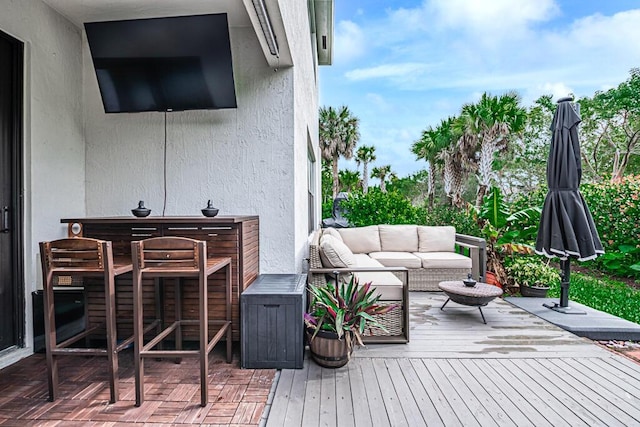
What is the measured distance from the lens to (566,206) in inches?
168

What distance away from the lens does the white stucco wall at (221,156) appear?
11.8ft

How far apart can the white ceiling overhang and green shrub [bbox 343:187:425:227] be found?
19.7 ft

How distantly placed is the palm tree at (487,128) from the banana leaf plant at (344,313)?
35.2 feet

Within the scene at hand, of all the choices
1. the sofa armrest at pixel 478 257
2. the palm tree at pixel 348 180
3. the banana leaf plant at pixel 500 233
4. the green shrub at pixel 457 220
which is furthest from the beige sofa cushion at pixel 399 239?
the palm tree at pixel 348 180

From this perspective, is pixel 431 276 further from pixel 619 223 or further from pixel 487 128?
pixel 487 128

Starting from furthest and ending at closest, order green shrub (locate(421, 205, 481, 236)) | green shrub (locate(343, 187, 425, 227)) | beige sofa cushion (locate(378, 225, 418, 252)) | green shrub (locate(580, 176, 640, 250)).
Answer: green shrub (locate(343, 187, 425, 227))
green shrub (locate(421, 205, 481, 236))
green shrub (locate(580, 176, 640, 250))
beige sofa cushion (locate(378, 225, 418, 252))

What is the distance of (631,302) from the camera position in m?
5.22

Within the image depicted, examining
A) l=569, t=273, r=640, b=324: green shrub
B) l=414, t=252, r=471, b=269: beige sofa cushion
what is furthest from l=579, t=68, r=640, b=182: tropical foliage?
l=414, t=252, r=471, b=269: beige sofa cushion

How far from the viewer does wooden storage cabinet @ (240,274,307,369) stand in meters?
2.83

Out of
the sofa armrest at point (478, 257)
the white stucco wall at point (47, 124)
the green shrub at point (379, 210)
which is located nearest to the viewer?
the white stucco wall at point (47, 124)

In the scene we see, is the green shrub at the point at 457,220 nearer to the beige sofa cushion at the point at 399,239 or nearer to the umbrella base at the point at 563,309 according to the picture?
the beige sofa cushion at the point at 399,239

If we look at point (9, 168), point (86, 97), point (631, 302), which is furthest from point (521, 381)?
point (86, 97)

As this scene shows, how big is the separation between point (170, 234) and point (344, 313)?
176 centimetres

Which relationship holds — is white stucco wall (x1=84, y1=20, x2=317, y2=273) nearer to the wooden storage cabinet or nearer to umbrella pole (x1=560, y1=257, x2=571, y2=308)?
the wooden storage cabinet
